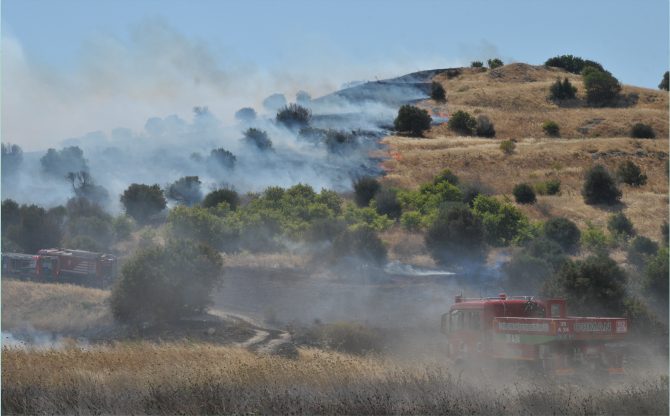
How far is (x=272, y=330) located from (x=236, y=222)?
19382mm

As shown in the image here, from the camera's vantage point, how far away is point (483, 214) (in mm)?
40219

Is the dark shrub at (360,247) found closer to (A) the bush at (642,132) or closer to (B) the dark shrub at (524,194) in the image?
(B) the dark shrub at (524,194)

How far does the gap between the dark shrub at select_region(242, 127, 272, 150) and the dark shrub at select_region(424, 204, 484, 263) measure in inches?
1606

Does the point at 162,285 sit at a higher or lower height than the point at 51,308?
higher

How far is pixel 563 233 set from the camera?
118 feet

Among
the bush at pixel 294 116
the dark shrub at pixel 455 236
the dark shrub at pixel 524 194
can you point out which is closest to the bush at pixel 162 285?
the dark shrub at pixel 455 236

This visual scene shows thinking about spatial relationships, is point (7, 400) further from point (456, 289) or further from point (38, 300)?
point (456, 289)

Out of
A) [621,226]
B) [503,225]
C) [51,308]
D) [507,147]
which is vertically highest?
[507,147]

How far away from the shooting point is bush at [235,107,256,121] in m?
89.1

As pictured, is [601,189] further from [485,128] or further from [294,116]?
[294,116]

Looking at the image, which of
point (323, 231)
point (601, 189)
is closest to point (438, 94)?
point (601, 189)

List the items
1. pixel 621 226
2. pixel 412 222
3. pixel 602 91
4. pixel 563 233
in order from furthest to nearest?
pixel 602 91
pixel 412 222
pixel 621 226
pixel 563 233

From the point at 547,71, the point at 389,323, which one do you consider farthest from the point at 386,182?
the point at 547,71

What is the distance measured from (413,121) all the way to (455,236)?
1950 inches
